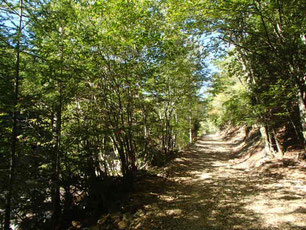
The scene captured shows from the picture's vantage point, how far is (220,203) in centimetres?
520

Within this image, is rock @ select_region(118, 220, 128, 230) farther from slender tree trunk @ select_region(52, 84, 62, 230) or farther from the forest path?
slender tree trunk @ select_region(52, 84, 62, 230)

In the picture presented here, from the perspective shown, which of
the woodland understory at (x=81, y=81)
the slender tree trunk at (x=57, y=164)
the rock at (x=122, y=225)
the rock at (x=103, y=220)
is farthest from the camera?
the rock at (x=103, y=220)

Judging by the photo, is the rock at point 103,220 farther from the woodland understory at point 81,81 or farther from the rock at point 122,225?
the rock at point 122,225

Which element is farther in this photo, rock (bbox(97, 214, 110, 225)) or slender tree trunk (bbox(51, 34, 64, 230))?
rock (bbox(97, 214, 110, 225))

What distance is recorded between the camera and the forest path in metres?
4.03

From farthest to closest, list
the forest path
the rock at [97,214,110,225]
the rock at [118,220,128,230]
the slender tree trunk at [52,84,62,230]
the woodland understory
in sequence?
the rock at [97,214,110,225]
the slender tree trunk at [52,84,62,230]
the rock at [118,220,128,230]
the forest path
the woodland understory

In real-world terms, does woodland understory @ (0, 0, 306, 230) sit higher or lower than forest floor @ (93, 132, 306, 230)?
higher

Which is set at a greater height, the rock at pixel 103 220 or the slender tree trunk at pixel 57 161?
the slender tree trunk at pixel 57 161

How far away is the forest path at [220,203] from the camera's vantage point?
4031 millimetres

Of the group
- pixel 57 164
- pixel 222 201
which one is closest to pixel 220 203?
pixel 222 201

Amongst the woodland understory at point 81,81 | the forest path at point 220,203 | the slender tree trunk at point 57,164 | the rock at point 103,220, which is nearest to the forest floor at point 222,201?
the forest path at point 220,203

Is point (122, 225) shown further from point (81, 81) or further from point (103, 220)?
point (81, 81)

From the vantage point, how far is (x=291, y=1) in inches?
182

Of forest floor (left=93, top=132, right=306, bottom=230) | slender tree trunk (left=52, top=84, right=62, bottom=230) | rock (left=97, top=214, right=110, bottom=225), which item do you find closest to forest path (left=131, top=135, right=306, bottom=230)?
forest floor (left=93, top=132, right=306, bottom=230)
